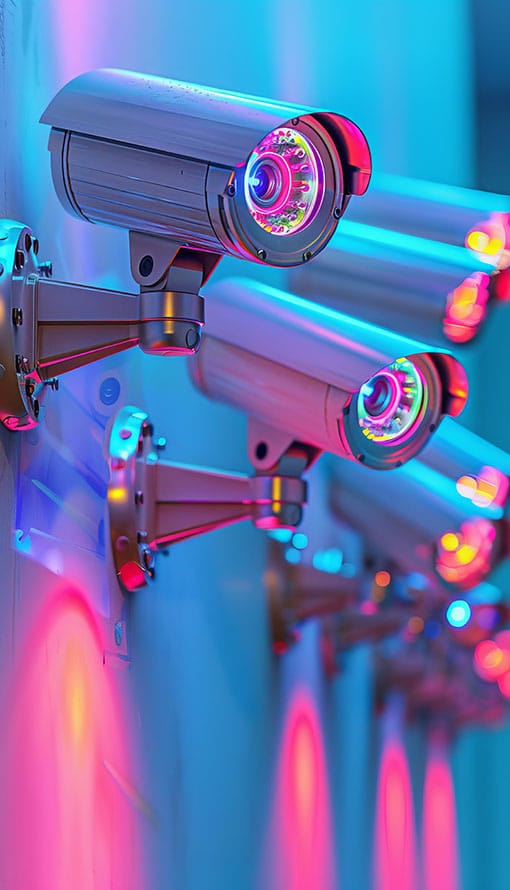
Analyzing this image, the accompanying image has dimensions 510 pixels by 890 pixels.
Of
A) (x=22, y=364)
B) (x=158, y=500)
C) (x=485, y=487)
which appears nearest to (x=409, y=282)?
(x=485, y=487)

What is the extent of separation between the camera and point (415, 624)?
3.70 feet

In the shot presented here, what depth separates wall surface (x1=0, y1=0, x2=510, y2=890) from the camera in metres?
0.55

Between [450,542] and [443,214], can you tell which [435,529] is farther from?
[443,214]

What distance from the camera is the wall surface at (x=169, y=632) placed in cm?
55

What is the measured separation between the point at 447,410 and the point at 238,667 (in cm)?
26

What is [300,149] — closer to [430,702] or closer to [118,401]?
[118,401]

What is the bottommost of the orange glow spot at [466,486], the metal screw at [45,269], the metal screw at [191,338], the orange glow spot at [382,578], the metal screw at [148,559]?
the orange glow spot at [382,578]

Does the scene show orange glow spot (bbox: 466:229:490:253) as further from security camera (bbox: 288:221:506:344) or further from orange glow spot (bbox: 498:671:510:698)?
orange glow spot (bbox: 498:671:510:698)

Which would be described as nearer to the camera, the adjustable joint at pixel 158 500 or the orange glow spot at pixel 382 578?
the adjustable joint at pixel 158 500

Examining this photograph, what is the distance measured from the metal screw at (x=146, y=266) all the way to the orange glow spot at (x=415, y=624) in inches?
25.9

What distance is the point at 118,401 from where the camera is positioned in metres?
0.66

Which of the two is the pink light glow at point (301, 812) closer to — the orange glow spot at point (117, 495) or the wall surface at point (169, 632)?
the wall surface at point (169, 632)

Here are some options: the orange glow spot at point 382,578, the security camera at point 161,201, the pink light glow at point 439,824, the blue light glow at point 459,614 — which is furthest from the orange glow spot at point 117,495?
the pink light glow at point 439,824

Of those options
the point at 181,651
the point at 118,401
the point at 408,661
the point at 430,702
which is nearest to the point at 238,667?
the point at 181,651
